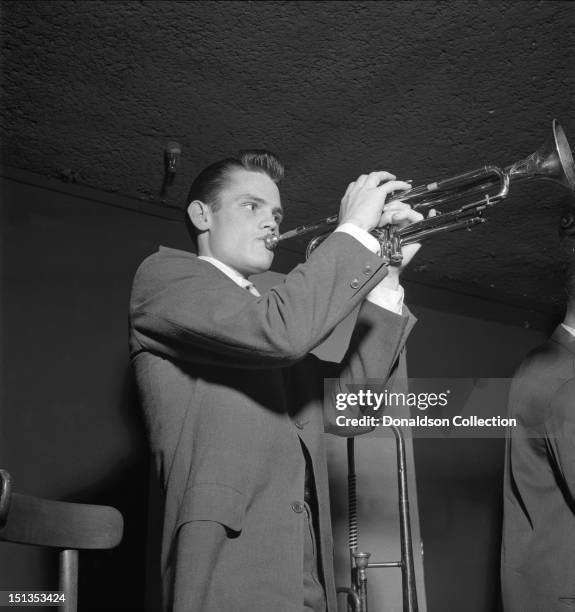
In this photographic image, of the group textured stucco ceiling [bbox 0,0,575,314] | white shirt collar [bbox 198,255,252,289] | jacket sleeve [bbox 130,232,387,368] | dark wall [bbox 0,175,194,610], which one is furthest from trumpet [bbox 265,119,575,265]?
dark wall [bbox 0,175,194,610]

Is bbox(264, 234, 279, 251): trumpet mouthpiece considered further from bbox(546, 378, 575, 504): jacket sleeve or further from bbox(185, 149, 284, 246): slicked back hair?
bbox(546, 378, 575, 504): jacket sleeve

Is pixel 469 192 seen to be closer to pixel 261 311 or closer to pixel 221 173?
pixel 221 173

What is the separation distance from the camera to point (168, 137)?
9.00 feet

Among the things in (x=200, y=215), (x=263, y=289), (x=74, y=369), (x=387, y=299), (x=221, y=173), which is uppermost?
(x=263, y=289)

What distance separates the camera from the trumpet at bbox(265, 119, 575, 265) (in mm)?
1855

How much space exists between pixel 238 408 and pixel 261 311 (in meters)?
0.20

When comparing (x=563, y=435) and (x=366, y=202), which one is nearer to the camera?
(x=366, y=202)

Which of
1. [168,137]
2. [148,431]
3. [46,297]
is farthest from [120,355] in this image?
[148,431]

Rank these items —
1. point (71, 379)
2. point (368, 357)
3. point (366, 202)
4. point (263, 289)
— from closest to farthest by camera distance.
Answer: point (366, 202)
point (368, 357)
point (71, 379)
point (263, 289)

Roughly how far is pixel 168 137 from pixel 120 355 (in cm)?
83

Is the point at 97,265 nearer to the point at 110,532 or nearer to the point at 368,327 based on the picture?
the point at 368,327

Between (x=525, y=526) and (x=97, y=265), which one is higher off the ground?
(x=97, y=265)

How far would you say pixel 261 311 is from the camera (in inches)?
57.6

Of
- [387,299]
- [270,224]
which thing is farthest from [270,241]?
[387,299]
